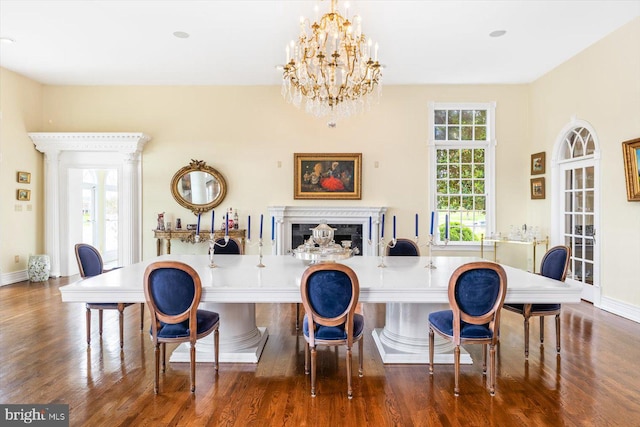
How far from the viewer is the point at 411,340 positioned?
10.4 feet

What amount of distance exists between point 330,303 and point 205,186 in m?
4.59

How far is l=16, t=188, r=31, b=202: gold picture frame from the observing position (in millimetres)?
6039

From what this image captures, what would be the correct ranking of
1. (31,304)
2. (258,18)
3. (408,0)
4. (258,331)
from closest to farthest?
1. (258,331)
2. (408,0)
3. (258,18)
4. (31,304)

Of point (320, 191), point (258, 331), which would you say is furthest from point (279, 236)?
point (258, 331)

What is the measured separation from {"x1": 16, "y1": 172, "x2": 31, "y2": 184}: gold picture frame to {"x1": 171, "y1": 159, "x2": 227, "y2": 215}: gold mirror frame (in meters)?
2.27

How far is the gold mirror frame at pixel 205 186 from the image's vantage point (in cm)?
643

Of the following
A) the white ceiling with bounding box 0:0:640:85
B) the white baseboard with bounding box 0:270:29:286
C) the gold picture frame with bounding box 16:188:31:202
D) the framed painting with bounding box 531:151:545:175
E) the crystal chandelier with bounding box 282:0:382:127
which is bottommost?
the white baseboard with bounding box 0:270:29:286

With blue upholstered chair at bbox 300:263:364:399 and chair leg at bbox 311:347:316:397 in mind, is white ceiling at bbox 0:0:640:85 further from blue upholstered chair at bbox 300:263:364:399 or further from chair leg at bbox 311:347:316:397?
chair leg at bbox 311:347:316:397

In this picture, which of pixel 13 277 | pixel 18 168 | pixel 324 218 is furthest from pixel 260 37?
pixel 13 277

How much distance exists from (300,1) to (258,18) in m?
0.61

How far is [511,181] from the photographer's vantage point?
252 inches

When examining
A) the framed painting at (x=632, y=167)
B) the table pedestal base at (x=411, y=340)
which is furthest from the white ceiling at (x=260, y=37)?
the table pedestal base at (x=411, y=340)

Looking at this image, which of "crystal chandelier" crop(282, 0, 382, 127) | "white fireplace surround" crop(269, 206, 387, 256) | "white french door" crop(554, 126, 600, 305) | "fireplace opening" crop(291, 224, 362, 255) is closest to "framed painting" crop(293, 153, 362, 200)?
"white fireplace surround" crop(269, 206, 387, 256)

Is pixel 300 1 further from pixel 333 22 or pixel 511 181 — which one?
pixel 511 181
